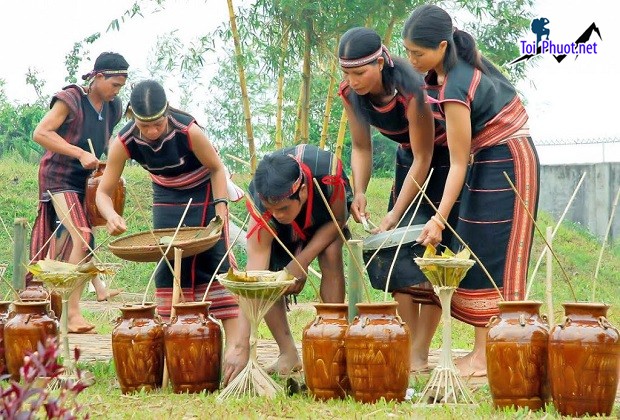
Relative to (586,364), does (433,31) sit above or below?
above

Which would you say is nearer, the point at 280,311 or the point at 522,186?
the point at 522,186

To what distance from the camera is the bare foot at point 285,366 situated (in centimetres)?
510

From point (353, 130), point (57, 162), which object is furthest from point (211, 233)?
point (57, 162)

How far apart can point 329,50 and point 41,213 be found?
280cm

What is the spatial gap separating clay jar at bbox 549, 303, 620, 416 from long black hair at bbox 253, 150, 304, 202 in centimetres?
129

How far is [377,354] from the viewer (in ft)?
13.6

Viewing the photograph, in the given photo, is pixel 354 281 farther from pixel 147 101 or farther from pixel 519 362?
pixel 147 101

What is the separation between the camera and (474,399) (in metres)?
4.19

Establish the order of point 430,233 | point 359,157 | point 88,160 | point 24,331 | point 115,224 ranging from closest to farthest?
point 430,233
point 24,331
point 115,224
point 359,157
point 88,160

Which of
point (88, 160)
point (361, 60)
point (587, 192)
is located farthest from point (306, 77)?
point (587, 192)

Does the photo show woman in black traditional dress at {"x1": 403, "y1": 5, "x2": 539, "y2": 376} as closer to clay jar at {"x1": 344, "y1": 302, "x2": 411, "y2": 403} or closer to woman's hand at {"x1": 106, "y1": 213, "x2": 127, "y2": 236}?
clay jar at {"x1": 344, "y1": 302, "x2": 411, "y2": 403}

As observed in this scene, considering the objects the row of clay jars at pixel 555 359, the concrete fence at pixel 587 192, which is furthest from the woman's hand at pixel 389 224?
the concrete fence at pixel 587 192

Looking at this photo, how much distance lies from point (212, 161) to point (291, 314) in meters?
3.53

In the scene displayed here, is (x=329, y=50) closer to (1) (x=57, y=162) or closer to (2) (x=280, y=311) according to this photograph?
(1) (x=57, y=162)
